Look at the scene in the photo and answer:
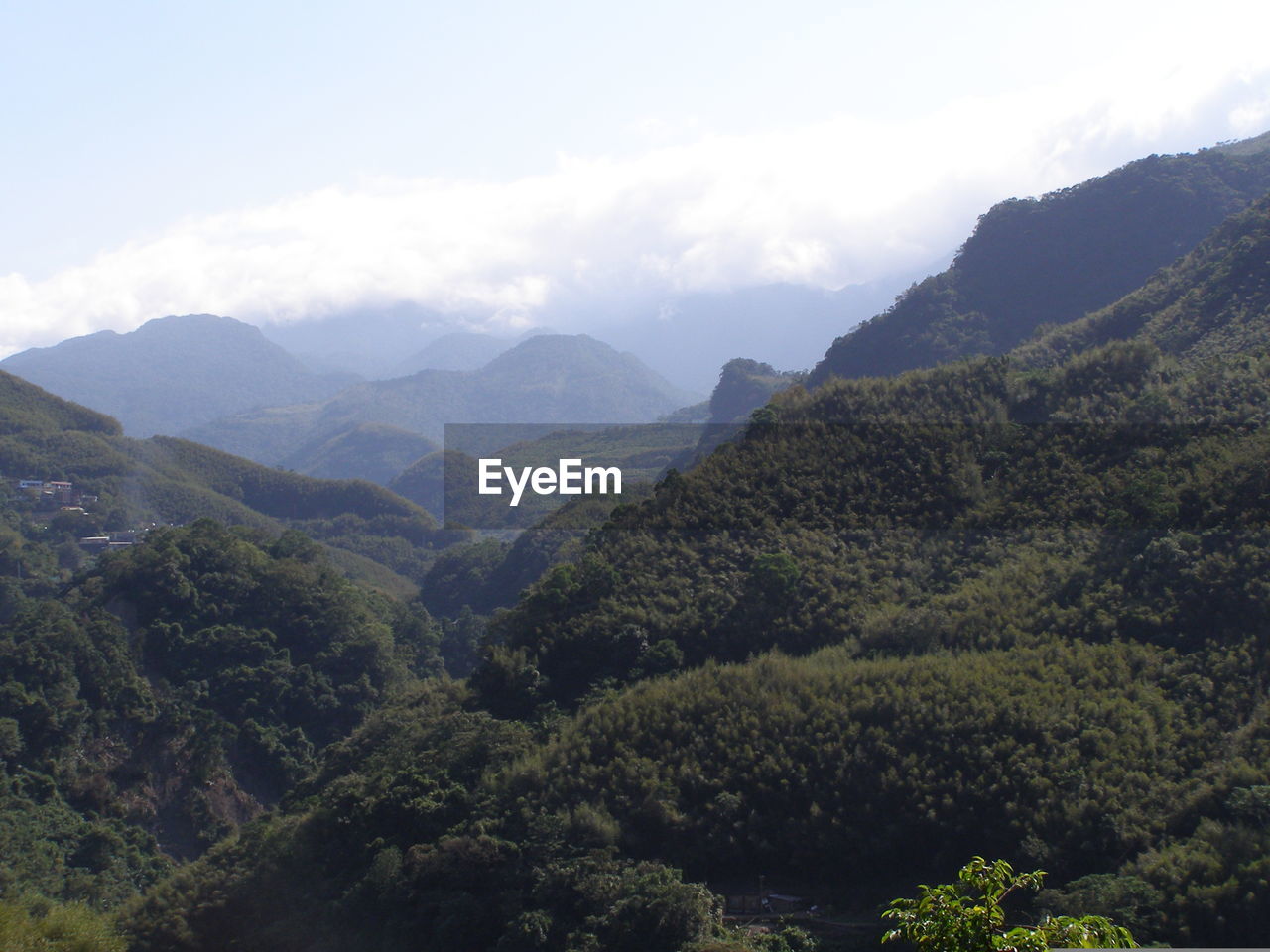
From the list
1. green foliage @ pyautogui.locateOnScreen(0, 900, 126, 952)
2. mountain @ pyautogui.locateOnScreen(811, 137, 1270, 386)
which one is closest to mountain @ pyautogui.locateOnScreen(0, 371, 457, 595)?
mountain @ pyautogui.locateOnScreen(811, 137, 1270, 386)

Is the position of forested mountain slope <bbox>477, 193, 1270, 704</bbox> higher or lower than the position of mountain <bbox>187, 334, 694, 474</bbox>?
lower

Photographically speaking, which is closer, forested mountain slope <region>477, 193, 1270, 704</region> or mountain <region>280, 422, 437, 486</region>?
forested mountain slope <region>477, 193, 1270, 704</region>

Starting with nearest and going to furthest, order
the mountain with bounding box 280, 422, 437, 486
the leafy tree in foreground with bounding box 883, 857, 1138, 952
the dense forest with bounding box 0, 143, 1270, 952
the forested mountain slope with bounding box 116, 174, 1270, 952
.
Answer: the leafy tree in foreground with bounding box 883, 857, 1138, 952, the forested mountain slope with bounding box 116, 174, 1270, 952, the dense forest with bounding box 0, 143, 1270, 952, the mountain with bounding box 280, 422, 437, 486

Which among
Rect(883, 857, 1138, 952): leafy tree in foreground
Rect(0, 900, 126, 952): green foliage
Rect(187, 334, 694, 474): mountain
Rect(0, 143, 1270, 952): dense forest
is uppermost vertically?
Rect(187, 334, 694, 474): mountain

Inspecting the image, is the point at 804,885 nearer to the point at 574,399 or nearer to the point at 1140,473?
the point at 1140,473

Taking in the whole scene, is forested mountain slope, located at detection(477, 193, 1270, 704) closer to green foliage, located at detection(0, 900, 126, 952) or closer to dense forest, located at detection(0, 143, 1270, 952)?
dense forest, located at detection(0, 143, 1270, 952)

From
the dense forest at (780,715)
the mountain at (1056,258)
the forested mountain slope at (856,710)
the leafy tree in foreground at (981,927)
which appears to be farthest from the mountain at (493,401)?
the leafy tree in foreground at (981,927)

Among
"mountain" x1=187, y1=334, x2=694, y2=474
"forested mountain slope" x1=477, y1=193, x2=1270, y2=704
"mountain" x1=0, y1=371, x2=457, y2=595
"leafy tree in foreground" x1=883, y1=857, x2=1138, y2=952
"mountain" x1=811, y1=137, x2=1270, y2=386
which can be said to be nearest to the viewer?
"leafy tree in foreground" x1=883, y1=857, x2=1138, y2=952
